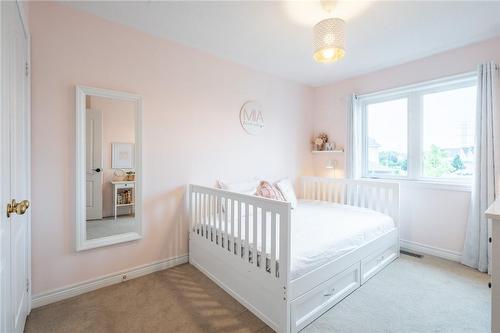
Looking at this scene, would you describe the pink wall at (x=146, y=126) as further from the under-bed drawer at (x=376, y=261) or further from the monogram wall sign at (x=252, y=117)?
the under-bed drawer at (x=376, y=261)

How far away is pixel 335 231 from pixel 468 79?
7.39 ft

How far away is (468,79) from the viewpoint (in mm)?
2607

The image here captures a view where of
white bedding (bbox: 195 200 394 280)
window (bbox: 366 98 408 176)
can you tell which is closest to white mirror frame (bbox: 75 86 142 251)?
white bedding (bbox: 195 200 394 280)

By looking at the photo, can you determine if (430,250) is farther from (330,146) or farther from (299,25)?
(299,25)

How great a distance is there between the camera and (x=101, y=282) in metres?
2.13

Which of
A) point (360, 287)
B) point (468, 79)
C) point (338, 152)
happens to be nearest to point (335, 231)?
point (360, 287)

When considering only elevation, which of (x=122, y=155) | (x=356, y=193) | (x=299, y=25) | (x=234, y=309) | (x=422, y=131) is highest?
(x=299, y=25)

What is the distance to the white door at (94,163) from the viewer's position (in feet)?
6.84

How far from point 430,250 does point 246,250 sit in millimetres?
2418

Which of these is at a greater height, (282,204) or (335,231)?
(282,204)

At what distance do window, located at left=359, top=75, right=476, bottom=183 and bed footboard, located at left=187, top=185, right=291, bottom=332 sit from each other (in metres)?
2.14

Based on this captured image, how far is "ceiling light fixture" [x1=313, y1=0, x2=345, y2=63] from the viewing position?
5.91ft

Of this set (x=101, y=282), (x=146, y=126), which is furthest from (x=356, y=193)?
(x=101, y=282)

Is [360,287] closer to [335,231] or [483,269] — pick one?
[335,231]
